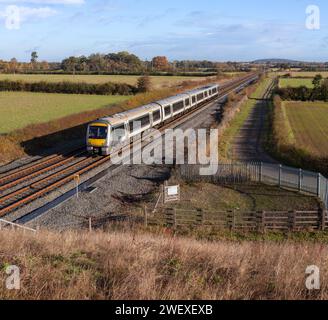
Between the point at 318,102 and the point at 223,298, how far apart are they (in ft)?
245

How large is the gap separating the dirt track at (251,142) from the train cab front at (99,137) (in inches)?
362

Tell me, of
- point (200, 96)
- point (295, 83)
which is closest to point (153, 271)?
point (200, 96)

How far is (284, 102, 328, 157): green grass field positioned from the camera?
36.1 metres

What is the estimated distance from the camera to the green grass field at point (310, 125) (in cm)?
3612

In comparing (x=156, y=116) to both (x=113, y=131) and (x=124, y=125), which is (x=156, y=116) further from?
(x=113, y=131)

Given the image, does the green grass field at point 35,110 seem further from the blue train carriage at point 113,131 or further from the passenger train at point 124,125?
the blue train carriage at point 113,131

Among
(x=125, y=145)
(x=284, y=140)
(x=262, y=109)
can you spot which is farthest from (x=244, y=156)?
(x=262, y=109)

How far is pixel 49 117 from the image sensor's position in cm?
4669

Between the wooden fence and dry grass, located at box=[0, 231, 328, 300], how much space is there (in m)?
7.03

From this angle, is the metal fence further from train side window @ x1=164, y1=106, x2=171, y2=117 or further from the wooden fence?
train side window @ x1=164, y1=106, x2=171, y2=117

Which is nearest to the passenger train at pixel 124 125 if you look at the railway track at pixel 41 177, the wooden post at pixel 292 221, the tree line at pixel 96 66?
the railway track at pixel 41 177

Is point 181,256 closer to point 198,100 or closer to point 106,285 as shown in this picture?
point 106,285

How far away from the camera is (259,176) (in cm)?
2422

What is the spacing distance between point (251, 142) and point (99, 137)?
1497 cm
